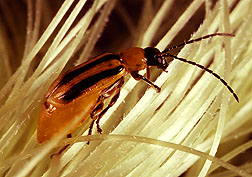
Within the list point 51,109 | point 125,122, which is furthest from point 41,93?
point 125,122

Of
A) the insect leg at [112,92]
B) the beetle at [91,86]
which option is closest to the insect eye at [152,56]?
the beetle at [91,86]

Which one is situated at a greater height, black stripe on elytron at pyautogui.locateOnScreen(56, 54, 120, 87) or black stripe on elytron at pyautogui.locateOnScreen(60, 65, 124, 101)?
black stripe on elytron at pyautogui.locateOnScreen(56, 54, 120, 87)

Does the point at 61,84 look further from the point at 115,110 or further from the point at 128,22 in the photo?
the point at 128,22

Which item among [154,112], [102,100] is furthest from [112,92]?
[154,112]

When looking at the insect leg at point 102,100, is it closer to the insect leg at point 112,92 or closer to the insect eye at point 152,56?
the insect leg at point 112,92

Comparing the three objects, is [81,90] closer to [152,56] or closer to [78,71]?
[78,71]

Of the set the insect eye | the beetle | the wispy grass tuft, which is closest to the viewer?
the wispy grass tuft

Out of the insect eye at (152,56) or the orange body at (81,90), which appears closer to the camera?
the orange body at (81,90)

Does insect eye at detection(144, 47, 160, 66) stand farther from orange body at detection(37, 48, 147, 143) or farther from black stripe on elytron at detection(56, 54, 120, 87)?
black stripe on elytron at detection(56, 54, 120, 87)

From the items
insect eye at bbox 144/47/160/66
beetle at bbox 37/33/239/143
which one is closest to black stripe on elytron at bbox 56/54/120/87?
beetle at bbox 37/33/239/143
